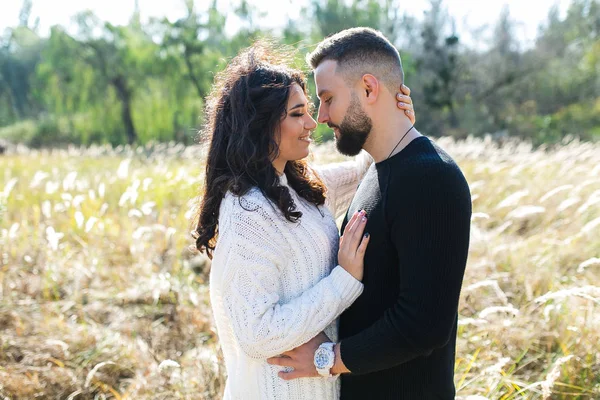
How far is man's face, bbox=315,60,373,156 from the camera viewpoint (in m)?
2.11

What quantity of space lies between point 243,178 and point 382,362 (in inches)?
30.3

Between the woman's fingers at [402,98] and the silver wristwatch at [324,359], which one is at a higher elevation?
the woman's fingers at [402,98]

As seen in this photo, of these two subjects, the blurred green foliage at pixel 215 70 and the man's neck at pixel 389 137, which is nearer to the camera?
the man's neck at pixel 389 137

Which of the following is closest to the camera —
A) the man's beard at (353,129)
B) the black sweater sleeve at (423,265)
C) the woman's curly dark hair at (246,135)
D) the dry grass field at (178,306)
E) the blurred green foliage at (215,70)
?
the black sweater sleeve at (423,265)

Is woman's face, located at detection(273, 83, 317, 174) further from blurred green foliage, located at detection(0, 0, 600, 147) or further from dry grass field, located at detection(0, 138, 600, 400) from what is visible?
blurred green foliage, located at detection(0, 0, 600, 147)

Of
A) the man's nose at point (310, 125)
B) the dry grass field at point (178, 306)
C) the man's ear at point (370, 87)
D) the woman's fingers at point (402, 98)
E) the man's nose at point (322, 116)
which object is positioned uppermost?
the man's ear at point (370, 87)

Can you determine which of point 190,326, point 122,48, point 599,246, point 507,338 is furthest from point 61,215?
point 122,48

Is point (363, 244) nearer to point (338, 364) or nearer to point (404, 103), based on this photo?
point (338, 364)

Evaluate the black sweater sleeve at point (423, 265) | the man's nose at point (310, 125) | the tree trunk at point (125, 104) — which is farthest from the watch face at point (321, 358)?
the tree trunk at point (125, 104)

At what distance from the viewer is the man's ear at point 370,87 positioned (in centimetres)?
207

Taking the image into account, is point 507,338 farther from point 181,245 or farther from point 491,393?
point 181,245

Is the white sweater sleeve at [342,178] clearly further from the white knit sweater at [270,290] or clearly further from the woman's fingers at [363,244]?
the woman's fingers at [363,244]

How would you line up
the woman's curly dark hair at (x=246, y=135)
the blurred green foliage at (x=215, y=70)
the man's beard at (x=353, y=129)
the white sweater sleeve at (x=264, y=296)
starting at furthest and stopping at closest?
the blurred green foliage at (x=215, y=70) → the man's beard at (x=353, y=129) → the woman's curly dark hair at (x=246, y=135) → the white sweater sleeve at (x=264, y=296)

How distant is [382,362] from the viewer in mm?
1820
